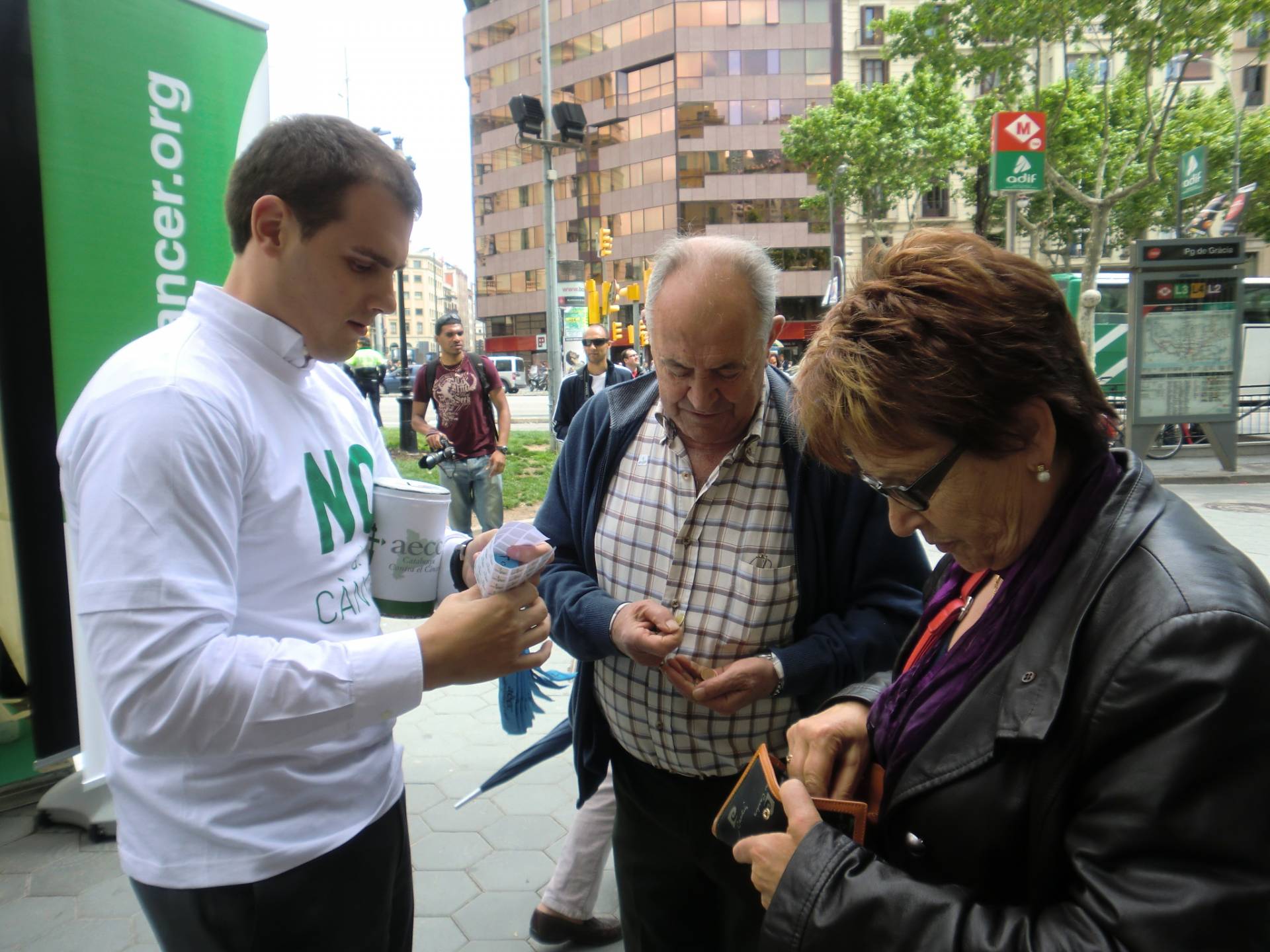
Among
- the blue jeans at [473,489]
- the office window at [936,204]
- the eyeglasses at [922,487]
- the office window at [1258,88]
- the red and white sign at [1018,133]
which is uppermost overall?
the office window at [1258,88]

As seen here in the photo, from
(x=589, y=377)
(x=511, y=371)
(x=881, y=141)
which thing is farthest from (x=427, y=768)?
(x=511, y=371)

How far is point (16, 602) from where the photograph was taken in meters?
3.04

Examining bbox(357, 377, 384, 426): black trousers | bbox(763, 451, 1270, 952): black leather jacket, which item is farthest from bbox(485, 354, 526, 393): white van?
bbox(763, 451, 1270, 952): black leather jacket

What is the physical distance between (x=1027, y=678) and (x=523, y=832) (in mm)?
2797

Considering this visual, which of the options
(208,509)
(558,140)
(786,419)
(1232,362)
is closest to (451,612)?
(208,509)

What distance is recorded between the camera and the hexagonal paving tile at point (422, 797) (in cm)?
359

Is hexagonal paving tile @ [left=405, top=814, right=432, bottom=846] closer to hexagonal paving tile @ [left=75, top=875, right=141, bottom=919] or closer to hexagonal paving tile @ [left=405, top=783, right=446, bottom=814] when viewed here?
hexagonal paving tile @ [left=405, top=783, right=446, bottom=814]

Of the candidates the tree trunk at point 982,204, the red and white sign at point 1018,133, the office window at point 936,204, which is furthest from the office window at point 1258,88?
the red and white sign at point 1018,133

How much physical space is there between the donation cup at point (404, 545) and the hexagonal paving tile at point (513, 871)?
6.17ft

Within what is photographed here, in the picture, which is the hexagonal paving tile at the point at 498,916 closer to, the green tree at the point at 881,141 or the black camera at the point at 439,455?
the black camera at the point at 439,455

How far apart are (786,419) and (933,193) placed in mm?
47237

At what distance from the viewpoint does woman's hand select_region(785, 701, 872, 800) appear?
139 centimetres

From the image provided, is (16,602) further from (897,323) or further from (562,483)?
(897,323)

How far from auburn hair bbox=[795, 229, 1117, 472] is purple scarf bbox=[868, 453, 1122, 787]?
8cm
